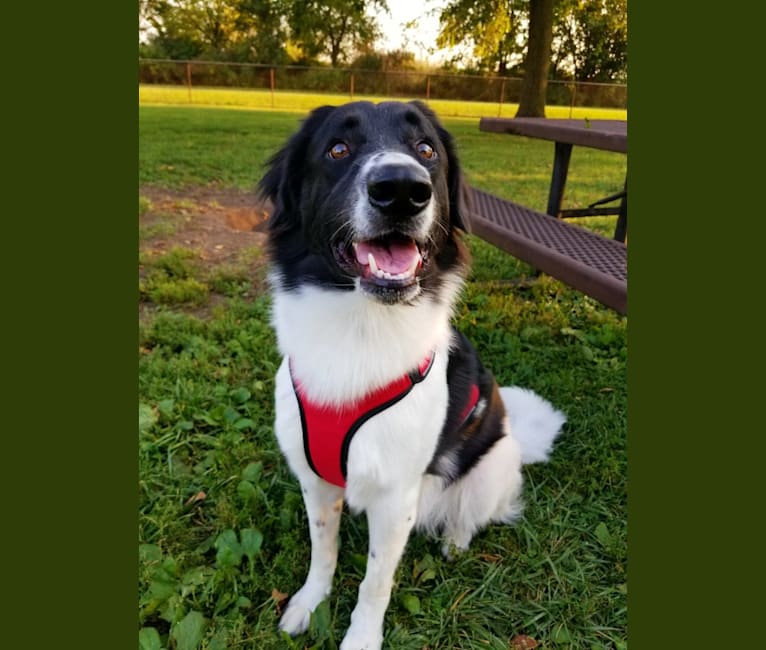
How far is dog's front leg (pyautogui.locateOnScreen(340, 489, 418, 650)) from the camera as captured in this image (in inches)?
75.5

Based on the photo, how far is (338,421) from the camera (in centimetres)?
186

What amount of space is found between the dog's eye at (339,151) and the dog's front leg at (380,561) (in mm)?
1215

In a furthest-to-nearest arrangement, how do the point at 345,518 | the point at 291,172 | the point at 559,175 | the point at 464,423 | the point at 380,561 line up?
the point at 559,175 < the point at 345,518 < the point at 464,423 < the point at 291,172 < the point at 380,561

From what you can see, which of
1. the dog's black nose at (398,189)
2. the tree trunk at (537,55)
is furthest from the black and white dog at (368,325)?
the tree trunk at (537,55)

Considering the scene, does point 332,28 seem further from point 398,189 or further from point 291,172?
point 398,189

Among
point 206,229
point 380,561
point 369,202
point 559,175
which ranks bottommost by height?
point 380,561

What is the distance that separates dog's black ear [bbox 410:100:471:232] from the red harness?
655 millimetres

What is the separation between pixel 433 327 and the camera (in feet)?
6.51

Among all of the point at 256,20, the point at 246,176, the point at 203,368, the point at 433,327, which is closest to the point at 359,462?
the point at 433,327

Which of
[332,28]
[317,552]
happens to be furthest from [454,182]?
[332,28]

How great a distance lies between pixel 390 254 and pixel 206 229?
4.64m

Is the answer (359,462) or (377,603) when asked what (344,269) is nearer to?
(359,462)

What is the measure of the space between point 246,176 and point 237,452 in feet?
20.8

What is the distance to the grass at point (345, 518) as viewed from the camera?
2.14m
